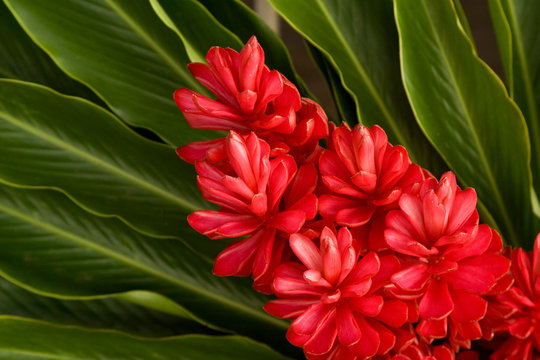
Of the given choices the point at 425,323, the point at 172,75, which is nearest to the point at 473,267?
the point at 425,323

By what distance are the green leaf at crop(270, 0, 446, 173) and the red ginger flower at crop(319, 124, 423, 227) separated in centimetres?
20

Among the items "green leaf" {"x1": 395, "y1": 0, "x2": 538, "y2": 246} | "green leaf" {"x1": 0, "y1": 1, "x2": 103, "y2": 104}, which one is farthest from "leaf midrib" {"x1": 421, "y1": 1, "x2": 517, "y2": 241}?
"green leaf" {"x1": 0, "y1": 1, "x2": 103, "y2": 104}

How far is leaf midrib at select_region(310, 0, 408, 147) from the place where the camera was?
0.52 metres

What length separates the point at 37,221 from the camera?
525 millimetres

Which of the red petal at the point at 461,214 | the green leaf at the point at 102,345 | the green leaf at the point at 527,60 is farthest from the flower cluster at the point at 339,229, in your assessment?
the green leaf at the point at 527,60

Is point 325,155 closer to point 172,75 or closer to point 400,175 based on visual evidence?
point 400,175

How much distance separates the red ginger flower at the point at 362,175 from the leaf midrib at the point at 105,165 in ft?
0.89

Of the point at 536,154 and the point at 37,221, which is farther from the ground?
the point at 37,221

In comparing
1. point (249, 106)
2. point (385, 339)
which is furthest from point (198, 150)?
point (385, 339)

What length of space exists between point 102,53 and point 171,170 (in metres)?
0.13

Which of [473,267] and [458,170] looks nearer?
[473,267]

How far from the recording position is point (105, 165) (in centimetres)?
53

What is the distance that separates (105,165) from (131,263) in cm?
10

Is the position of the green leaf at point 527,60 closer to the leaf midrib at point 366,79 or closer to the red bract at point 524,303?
the leaf midrib at point 366,79
